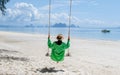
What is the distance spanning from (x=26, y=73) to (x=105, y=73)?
3.75 meters

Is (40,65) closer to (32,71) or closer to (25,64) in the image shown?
(25,64)

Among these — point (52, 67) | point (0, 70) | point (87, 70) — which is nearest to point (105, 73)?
point (87, 70)

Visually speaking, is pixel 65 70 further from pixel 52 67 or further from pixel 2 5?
pixel 2 5

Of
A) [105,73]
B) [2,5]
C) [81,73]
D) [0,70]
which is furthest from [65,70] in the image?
[2,5]

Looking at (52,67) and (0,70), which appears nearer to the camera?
(0,70)

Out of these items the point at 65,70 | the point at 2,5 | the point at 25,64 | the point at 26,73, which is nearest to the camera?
the point at 26,73

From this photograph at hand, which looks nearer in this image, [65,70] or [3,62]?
[65,70]

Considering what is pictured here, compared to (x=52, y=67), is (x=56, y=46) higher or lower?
higher

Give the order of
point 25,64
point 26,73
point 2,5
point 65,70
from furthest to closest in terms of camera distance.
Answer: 1. point 2,5
2. point 25,64
3. point 65,70
4. point 26,73

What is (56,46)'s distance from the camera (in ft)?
52.4

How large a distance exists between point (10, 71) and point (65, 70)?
100 inches

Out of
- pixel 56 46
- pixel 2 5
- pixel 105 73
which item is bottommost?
pixel 105 73

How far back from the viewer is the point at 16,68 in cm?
1609

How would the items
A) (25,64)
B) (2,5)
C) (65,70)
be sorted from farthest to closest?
(2,5)
(25,64)
(65,70)
